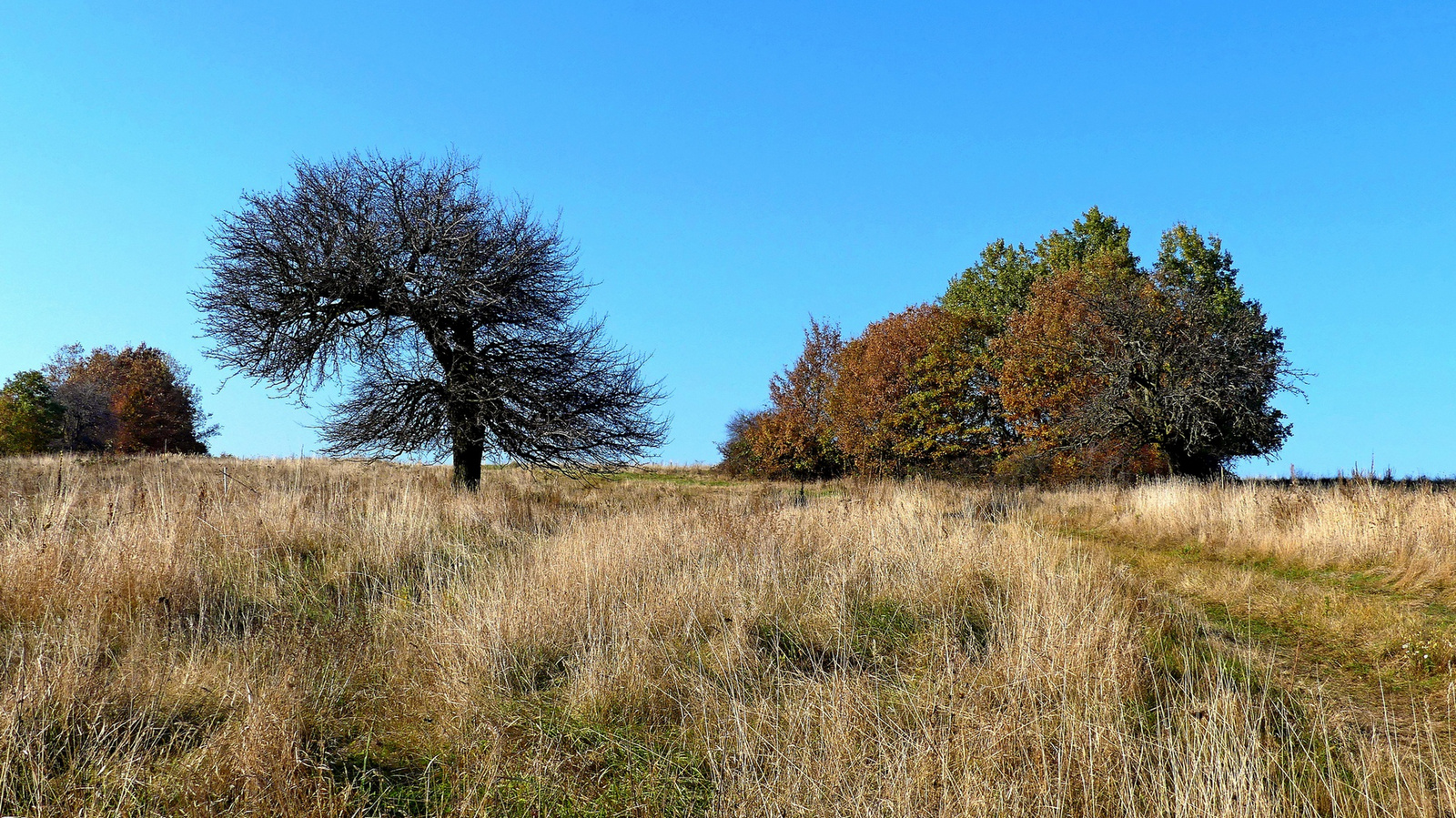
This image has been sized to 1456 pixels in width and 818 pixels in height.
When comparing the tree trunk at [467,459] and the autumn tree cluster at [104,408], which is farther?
the autumn tree cluster at [104,408]

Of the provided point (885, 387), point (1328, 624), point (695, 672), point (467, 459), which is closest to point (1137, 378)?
point (885, 387)

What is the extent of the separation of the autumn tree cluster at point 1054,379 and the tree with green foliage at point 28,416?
34.3 metres

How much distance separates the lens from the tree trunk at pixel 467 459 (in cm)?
1728

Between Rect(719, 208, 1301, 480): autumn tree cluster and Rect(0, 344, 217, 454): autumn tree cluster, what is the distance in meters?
32.0

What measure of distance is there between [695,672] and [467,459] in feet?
46.3

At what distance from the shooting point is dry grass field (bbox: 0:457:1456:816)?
3.46m

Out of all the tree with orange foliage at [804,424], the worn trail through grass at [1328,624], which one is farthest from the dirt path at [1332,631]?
the tree with orange foliage at [804,424]

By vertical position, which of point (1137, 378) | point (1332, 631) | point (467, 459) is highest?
point (1137, 378)

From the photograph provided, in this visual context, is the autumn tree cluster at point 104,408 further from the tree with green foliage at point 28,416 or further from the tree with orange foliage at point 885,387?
the tree with orange foliage at point 885,387

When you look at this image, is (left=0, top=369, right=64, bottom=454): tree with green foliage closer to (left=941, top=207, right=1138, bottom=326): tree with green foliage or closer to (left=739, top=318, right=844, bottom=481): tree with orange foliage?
(left=739, top=318, right=844, bottom=481): tree with orange foliage

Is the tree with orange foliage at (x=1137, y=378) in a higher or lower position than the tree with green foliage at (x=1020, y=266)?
lower

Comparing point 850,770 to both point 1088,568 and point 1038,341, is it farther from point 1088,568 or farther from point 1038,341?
point 1038,341

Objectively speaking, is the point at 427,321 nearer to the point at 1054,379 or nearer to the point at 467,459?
the point at 467,459

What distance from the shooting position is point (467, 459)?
58.2 feet
